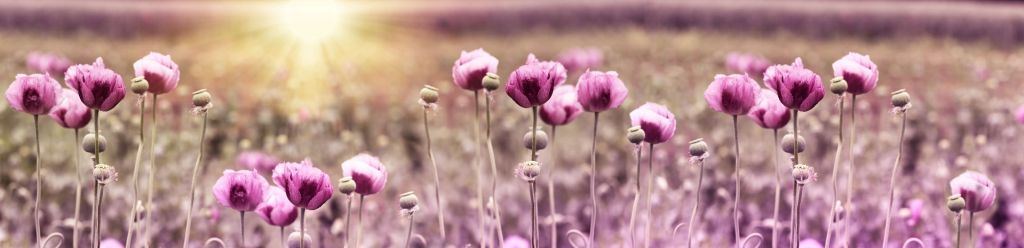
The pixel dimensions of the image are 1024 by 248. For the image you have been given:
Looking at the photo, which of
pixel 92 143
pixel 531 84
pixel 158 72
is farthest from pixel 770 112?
pixel 92 143

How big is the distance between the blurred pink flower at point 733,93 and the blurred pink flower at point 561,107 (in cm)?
28

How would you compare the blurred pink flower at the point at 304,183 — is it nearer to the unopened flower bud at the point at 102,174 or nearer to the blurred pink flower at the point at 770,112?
the unopened flower bud at the point at 102,174

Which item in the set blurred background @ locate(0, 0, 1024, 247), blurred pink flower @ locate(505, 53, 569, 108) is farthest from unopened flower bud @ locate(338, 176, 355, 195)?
blurred background @ locate(0, 0, 1024, 247)

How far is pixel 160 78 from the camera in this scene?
1516 millimetres

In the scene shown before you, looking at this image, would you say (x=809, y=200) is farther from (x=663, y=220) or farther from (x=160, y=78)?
(x=160, y=78)

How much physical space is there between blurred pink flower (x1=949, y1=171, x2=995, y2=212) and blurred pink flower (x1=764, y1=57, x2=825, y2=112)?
31 centimetres

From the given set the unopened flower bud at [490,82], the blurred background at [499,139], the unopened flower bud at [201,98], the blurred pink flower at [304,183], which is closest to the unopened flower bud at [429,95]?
the unopened flower bud at [490,82]

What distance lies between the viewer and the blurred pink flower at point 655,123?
151 cm

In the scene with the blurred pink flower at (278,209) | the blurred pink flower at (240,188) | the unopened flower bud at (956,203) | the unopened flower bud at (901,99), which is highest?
the unopened flower bud at (901,99)

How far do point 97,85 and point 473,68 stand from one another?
1.68 feet

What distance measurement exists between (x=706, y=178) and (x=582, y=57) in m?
0.83

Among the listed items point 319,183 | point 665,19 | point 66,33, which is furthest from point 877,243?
point 66,33

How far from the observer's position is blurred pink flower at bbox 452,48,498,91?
1.57 metres

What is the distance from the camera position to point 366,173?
1517 mm
